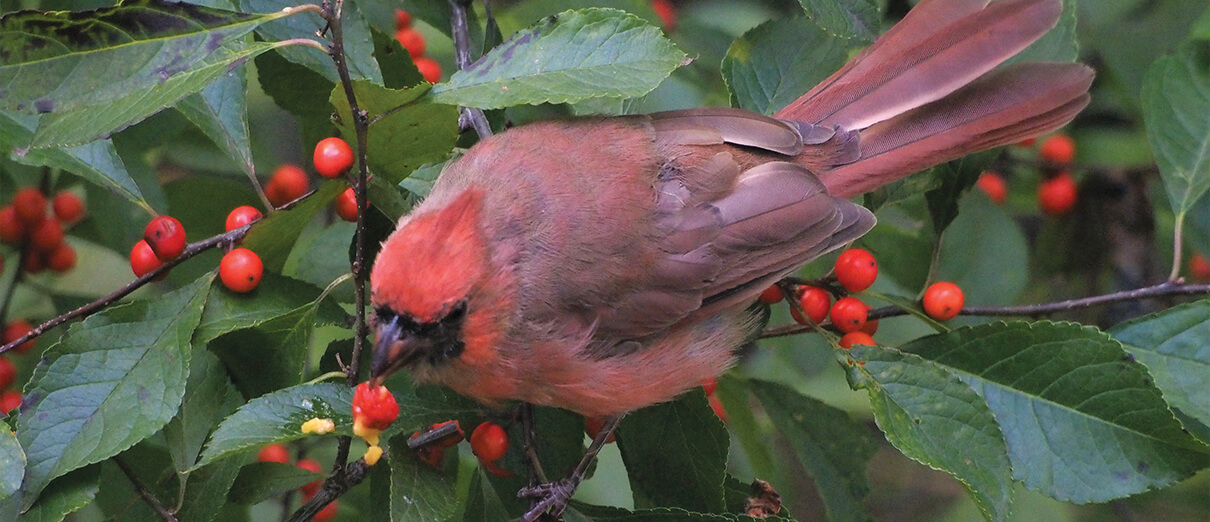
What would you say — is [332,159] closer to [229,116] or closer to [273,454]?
[229,116]

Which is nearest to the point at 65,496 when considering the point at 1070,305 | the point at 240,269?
the point at 240,269

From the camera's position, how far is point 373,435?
7.01 feet

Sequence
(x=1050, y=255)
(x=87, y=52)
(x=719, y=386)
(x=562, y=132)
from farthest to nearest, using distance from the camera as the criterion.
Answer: (x=1050, y=255)
(x=719, y=386)
(x=562, y=132)
(x=87, y=52)

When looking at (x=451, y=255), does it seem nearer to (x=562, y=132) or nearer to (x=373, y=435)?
(x=373, y=435)

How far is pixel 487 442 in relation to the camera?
2.52 meters

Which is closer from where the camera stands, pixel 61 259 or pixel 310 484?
pixel 310 484

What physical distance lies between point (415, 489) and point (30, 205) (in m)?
1.99

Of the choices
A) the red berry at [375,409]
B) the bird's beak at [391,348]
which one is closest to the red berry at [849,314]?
the bird's beak at [391,348]

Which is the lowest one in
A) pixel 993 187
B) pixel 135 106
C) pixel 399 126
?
pixel 993 187

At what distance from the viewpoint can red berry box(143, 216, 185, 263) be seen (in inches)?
92.2

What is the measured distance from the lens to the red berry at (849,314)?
2686 millimetres

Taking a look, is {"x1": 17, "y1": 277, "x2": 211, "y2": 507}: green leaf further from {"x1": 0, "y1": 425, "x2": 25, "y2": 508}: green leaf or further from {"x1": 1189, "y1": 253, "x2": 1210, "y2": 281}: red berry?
{"x1": 1189, "y1": 253, "x2": 1210, "y2": 281}: red berry

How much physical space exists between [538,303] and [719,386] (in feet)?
2.41

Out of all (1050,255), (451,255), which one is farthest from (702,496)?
(1050,255)
